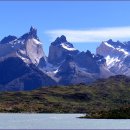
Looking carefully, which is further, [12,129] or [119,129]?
[119,129]

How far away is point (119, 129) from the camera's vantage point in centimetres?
17425

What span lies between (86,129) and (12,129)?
2728 centimetres

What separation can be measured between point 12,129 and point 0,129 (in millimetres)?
4965

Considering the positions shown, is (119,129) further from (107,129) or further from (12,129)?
(12,129)

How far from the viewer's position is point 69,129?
168625 mm

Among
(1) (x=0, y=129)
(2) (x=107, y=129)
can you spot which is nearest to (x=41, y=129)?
(1) (x=0, y=129)

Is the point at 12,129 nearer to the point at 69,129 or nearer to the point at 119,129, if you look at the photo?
the point at 69,129

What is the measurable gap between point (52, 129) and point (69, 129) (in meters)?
6.23

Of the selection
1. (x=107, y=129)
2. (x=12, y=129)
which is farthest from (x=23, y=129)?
Result: (x=107, y=129)

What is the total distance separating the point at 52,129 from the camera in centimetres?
16725

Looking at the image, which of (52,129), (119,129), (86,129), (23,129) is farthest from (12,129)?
(119,129)

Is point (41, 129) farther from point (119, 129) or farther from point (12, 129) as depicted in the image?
point (119, 129)

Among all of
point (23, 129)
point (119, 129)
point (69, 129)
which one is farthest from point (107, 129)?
point (23, 129)

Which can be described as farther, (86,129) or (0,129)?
(86,129)
